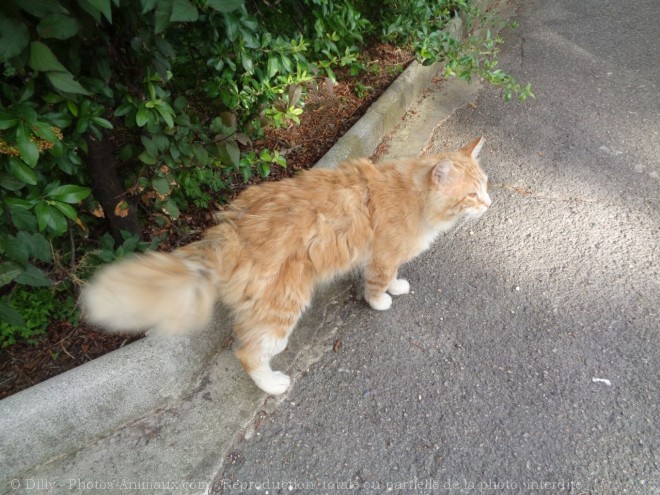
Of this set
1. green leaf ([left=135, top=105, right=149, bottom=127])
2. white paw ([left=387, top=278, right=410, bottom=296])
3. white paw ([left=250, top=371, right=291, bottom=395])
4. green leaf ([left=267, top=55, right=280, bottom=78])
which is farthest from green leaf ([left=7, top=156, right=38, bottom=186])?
white paw ([left=387, top=278, right=410, bottom=296])

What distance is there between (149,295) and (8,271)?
2.13ft

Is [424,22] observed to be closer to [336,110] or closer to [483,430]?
[336,110]

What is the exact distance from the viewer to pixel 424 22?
12.6ft

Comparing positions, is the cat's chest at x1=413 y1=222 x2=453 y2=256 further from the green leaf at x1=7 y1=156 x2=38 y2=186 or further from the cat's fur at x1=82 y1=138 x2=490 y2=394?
the green leaf at x1=7 y1=156 x2=38 y2=186

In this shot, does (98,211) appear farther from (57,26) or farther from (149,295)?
(57,26)

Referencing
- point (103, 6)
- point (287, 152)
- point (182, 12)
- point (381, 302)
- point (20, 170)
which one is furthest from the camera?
point (287, 152)

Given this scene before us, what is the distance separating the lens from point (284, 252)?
210 centimetres

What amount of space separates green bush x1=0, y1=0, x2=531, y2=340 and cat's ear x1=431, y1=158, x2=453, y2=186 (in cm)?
107

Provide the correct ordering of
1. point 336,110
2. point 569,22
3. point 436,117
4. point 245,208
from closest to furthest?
point 245,208, point 336,110, point 436,117, point 569,22

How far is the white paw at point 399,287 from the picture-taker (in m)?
2.87

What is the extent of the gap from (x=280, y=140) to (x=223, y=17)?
5.16 ft

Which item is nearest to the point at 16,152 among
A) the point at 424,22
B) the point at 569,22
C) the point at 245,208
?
the point at 245,208

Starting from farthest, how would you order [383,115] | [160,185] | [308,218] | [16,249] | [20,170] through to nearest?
[383,115], [160,185], [308,218], [16,249], [20,170]

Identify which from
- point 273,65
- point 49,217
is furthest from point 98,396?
point 273,65
